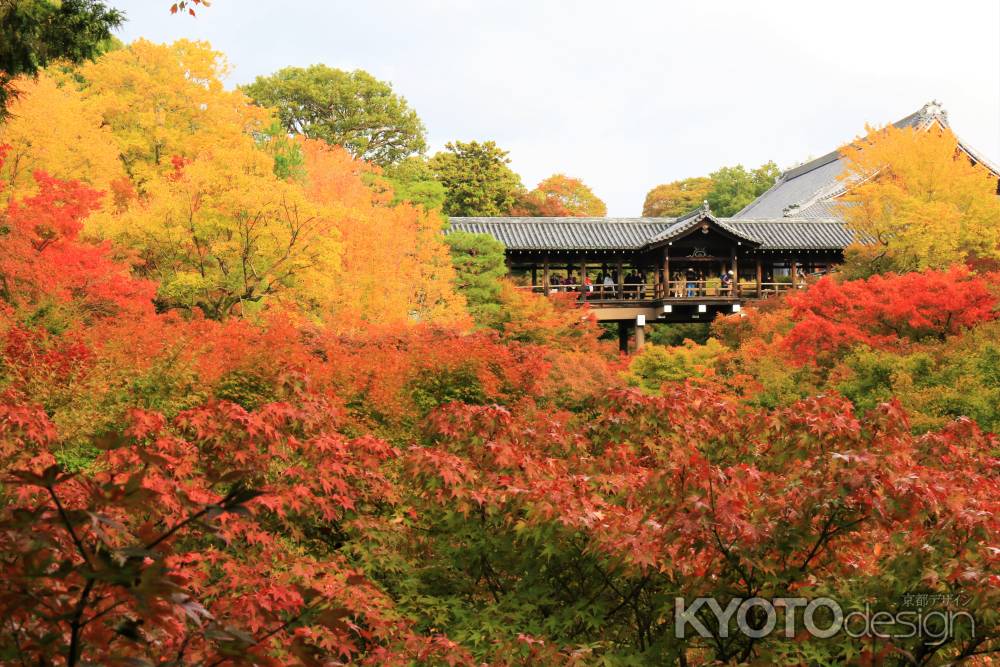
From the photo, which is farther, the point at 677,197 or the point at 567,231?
the point at 677,197

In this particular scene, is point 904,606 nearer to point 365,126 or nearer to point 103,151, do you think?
point 103,151

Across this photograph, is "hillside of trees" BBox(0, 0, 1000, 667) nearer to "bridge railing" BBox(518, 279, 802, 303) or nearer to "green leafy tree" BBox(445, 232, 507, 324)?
"green leafy tree" BBox(445, 232, 507, 324)

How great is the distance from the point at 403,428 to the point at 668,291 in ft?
66.2

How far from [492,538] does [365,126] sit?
38.5 metres

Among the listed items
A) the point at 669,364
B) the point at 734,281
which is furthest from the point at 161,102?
the point at 734,281

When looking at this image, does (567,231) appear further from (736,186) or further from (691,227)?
(736,186)

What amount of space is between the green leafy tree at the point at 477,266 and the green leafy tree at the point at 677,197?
91.9ft

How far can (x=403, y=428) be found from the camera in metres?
11.3

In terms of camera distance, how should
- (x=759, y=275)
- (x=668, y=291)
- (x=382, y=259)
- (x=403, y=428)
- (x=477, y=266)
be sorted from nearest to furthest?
(x=403, y=428)
(x=382, y=259)
(x=477, y=266)
(x=668, y=291)
(x=759, y=275)

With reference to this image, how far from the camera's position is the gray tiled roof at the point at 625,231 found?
3041 centimetres

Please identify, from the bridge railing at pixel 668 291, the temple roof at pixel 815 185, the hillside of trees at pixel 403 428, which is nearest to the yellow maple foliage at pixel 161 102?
the hillside of trees at pixel 403 428

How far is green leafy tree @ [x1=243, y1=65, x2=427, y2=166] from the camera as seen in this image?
4144 centimetres

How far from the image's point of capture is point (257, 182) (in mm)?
15695

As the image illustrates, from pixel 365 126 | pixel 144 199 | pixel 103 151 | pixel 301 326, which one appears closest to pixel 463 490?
pixel 301 326
